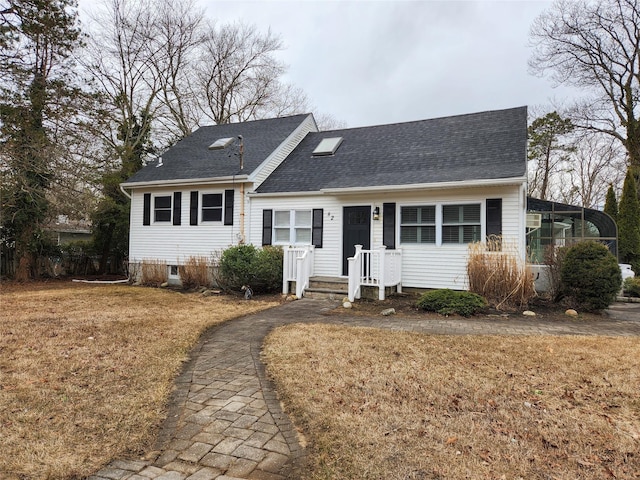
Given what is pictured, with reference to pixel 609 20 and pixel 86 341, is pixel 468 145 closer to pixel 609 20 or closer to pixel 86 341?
pixel 86 341

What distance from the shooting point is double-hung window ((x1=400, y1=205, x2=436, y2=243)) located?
10.1 meters

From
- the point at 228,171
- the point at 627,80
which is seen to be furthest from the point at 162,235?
the point at 627,80

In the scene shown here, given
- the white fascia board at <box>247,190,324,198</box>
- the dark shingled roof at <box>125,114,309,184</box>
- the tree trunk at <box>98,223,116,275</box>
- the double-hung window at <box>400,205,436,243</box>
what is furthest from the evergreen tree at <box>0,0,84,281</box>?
the double-hung window at <box>400,205,436,243</box>

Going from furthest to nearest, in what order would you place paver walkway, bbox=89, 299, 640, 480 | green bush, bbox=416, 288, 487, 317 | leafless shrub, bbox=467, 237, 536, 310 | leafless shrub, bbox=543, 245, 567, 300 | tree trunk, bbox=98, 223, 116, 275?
tree trunk, bbox=98, 223, 116, 275
leafless shrub, bbox=543, 245, 567, 300
leafless shrub, bbox=467, 237, 536, 310
green bush, bbox=416, 288, 487, 317
paver walkway, bbox=89, 299, 640, 480

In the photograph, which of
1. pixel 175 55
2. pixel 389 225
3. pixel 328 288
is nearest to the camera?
pixel 328 288

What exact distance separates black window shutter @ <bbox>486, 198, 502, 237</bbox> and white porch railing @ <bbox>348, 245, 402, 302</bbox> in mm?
2281

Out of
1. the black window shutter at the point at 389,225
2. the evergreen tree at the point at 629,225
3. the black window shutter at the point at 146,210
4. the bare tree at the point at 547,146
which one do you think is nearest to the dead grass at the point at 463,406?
the black window shutter at the point at 389,225

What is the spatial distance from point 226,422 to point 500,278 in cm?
697

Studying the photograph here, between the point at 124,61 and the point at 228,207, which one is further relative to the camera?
the point at 124,61

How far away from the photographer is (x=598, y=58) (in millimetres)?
19594

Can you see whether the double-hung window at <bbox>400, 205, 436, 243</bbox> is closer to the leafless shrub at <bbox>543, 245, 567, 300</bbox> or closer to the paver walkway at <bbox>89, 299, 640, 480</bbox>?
the leafless shrub at <bbox>543, 245, 567, 300</bbox>

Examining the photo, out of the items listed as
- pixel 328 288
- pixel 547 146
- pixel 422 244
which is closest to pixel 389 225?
pixel 422 244

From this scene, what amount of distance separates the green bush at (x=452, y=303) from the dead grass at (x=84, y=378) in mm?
3763

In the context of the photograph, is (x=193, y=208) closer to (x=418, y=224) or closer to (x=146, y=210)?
(x=146, y=210)
